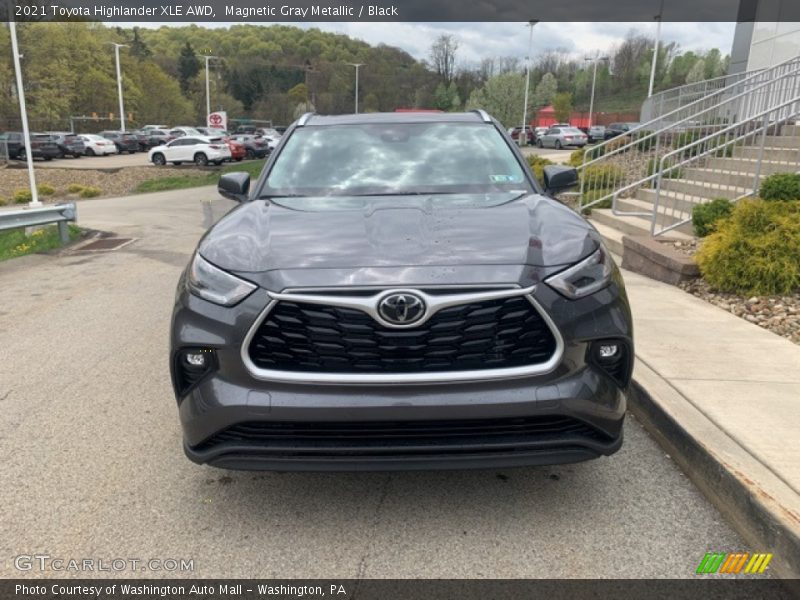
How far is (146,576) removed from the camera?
8.19ft

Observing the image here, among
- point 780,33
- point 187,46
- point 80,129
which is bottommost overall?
point 80,129

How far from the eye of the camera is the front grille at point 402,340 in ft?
8.17

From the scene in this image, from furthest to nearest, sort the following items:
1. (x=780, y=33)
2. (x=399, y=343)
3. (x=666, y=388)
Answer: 1. (x=780, y=33)
2. (x=666, y=388)
3. (x=399, y=343)

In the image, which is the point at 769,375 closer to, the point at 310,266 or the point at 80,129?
the point at 310,266

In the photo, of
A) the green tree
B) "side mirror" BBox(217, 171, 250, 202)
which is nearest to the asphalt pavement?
"side mirror" BBox(217, 171, 250, 202)

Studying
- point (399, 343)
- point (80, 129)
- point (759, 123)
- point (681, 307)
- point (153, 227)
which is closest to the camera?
point (399, 343)

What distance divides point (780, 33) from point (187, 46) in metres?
111

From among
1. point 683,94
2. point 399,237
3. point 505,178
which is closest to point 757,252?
point 505,178

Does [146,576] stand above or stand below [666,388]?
below

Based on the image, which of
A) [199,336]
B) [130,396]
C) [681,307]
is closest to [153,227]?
[130,396]

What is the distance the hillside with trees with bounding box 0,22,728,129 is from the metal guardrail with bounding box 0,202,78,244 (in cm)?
5064

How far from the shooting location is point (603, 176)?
37.9 feet

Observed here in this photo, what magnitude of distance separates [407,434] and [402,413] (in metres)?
0.13
